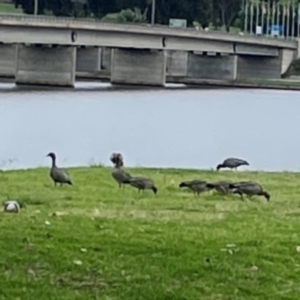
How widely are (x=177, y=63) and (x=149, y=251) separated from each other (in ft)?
398

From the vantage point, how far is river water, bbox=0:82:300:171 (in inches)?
1535

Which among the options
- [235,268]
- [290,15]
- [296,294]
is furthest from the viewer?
[290,15]

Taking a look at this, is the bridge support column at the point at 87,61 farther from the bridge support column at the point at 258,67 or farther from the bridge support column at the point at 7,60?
the bridge support column at the point at 258,67

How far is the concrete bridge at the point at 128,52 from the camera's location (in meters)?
89.8

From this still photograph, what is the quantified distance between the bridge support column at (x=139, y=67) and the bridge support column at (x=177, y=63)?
19791 millimetres

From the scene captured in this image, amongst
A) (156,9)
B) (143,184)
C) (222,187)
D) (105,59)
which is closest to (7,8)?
(105,59)

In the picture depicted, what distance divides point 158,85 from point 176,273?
98.3 m

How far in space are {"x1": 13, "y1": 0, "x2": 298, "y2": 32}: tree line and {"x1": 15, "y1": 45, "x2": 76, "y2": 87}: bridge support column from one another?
1264 inches

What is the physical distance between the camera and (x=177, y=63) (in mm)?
131250

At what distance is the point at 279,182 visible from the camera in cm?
2155

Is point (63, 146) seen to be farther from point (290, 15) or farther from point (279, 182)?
point (290, 15)

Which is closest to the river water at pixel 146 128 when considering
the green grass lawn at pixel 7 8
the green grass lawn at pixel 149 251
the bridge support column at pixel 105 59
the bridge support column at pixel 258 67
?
the green grass lawn at pixel 149 251

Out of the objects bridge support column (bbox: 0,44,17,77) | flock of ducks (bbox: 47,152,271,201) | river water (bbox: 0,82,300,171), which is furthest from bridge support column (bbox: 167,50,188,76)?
flock of ducks (bbox: 47,152,271,201)

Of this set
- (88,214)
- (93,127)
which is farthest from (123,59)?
(88,214)
